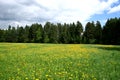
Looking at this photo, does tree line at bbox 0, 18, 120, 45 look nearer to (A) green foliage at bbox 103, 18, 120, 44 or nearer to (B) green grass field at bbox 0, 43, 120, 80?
(A) green foliage at bbox 103, 18, 120, 44

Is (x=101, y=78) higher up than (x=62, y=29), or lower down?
lower down

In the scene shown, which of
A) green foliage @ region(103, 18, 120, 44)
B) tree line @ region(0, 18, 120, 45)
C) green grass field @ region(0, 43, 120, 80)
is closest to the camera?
green grass field @ region(0, 43, 120, 80)

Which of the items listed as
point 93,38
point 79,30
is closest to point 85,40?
point 93,38

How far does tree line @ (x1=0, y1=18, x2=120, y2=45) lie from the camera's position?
91.9m

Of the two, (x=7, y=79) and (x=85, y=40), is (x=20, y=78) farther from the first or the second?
(x=85, y=40)

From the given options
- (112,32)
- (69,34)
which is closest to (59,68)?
(112,32)

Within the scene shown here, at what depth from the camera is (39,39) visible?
399ft

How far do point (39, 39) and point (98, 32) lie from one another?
111 feet

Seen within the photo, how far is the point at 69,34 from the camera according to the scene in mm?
113812

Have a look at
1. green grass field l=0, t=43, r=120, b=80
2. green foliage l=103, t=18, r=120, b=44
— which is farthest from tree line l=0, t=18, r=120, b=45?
green grass field l=0, t=43, r=120, b=80

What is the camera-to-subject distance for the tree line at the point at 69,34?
91.9 meters

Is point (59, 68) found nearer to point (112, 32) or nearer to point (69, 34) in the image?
point (112, 32)

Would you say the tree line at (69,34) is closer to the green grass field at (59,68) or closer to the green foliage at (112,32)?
the green foliage at (112,32)

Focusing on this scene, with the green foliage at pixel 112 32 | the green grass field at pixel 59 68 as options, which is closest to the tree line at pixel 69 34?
the green foliage at pixel 112 32
